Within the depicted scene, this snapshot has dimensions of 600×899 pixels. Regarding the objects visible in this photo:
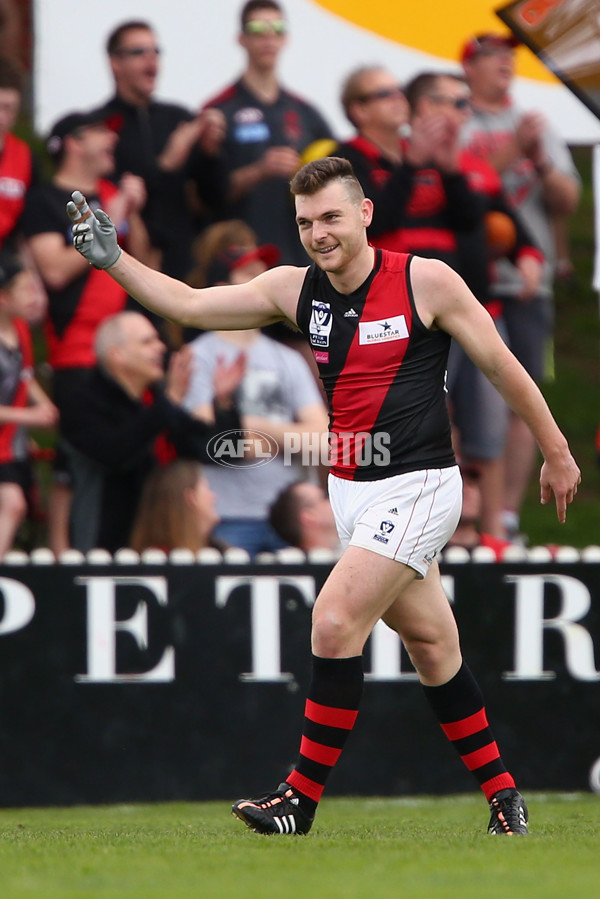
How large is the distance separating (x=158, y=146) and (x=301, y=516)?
253 cm

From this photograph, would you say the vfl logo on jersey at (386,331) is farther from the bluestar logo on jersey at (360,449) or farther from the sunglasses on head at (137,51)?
the sunglasses on head at (137,51)

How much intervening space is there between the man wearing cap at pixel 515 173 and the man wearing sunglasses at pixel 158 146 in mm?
1574

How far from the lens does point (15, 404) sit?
7.48m

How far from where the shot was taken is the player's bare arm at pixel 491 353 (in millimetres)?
4684

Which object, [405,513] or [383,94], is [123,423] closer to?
[383,94]

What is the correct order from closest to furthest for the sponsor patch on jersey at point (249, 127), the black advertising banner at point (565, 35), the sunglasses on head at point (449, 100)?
the black advertising banner at point (565, 35), the sunglasses on head at point (449, 100), the sponsor patch on jersey at point (249, 127)

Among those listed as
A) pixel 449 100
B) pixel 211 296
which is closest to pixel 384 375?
pixel 211 296

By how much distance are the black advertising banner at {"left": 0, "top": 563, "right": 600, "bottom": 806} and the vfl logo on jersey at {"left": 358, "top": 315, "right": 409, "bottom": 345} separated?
227 centimetres

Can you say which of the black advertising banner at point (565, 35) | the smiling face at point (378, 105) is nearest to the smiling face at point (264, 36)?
the smiling face at point (378, 105)

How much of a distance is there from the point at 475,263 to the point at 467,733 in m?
3.69

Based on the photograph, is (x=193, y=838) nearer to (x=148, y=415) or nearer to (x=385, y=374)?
(x=385, y=374)

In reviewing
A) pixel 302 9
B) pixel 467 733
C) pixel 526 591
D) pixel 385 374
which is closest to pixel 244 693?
pixel 526 591

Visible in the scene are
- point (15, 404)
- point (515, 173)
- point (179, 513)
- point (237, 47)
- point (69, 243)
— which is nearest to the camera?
point (179, 513)

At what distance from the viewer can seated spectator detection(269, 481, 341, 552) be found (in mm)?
7309
